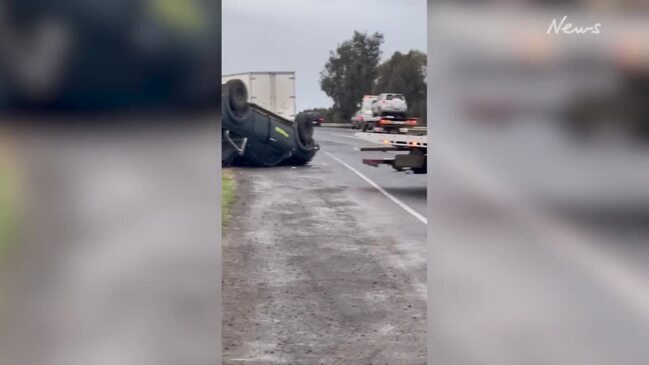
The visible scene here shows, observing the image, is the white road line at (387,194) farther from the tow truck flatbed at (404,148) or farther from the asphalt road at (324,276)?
the tow truck flatbed at (404,148)

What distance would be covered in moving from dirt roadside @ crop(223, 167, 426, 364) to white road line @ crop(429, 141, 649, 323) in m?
0.94

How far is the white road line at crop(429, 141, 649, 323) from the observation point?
2.28 meters

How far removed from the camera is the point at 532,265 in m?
2.33

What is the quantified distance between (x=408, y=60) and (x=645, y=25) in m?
1.20

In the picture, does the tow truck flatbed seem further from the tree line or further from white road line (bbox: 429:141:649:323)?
white road line (bbox: 429:141:649:323)

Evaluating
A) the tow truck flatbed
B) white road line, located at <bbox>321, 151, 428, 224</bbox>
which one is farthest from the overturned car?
the tow truck flatbed

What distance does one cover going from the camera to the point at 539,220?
228cm

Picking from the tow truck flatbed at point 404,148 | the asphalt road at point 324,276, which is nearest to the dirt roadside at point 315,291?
the asphalt road at point 324,276

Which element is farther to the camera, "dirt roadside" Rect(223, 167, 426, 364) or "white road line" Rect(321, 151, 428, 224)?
"white road line" Rect(321, 151, 428, 224)

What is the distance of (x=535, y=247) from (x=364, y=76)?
7.21ft

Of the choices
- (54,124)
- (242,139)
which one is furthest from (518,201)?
(242,139)

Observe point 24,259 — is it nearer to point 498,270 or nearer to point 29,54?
point 29,54

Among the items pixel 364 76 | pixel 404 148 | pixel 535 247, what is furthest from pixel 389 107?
pixel 535 247

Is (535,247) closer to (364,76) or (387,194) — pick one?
(364,76)
